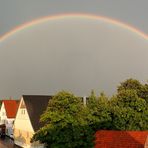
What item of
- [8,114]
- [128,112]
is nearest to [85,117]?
[128,112]

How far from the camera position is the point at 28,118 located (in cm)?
5525

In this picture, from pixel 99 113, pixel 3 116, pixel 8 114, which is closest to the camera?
pixel 99 113

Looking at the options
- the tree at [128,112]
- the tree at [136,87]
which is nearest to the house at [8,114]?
the tree at [136,87]

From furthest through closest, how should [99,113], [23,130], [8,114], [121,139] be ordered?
[8,114] → [23,130] → [99,113] → [121,139]

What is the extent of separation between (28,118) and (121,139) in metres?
22.2

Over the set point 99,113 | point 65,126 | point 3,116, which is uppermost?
point 3,116

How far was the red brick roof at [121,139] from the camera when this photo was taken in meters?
35.1

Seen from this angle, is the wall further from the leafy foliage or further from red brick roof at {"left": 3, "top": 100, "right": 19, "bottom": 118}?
red brick roof at {"left": 3, "top": 100, "right": 19, "bottom": 118}

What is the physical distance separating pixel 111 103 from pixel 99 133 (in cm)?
637

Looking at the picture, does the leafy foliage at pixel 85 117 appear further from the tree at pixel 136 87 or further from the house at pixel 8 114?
the house at pixel 8 114

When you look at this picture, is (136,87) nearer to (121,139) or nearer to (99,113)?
(99,113)

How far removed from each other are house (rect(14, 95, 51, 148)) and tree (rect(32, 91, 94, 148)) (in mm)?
14030

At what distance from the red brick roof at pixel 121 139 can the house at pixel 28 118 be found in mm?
15278

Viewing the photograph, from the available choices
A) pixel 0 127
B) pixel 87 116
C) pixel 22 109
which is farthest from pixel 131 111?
pixel 0 127
